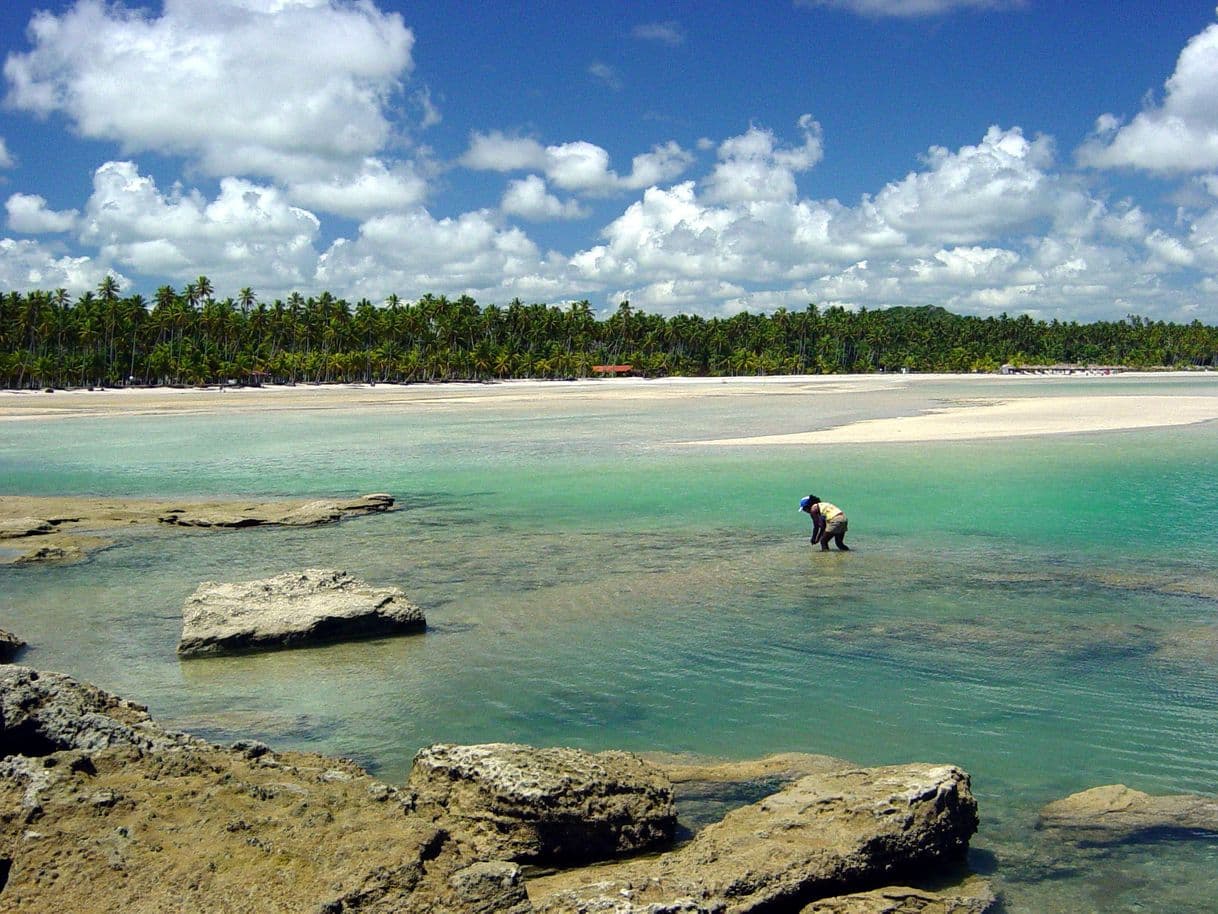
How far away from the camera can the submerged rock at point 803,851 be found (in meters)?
6.23

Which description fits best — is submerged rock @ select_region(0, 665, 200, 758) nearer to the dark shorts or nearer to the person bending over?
the person bending over

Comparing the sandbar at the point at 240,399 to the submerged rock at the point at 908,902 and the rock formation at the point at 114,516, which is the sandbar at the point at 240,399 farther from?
the submerged rock at the point at 908,902

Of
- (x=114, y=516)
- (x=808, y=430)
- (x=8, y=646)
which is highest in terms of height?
(x=808, y=430)

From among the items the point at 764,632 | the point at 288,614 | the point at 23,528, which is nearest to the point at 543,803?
the point at 764,632

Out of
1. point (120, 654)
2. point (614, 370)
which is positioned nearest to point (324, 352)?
point (614, 370)

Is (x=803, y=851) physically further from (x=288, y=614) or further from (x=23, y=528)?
(x=23, y=528)

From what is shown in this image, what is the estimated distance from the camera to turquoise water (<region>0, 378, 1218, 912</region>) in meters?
9.60

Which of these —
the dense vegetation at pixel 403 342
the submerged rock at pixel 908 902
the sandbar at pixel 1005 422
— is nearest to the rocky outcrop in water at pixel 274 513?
the submerged rock at pixel 908 902

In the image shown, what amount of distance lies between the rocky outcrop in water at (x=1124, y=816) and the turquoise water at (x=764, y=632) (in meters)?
0.22

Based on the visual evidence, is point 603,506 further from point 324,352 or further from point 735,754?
point 324,352

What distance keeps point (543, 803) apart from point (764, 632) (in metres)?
6.96

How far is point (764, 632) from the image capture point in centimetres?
1357

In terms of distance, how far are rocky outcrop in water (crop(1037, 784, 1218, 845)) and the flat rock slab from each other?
860 centimetres

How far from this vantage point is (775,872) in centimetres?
648
